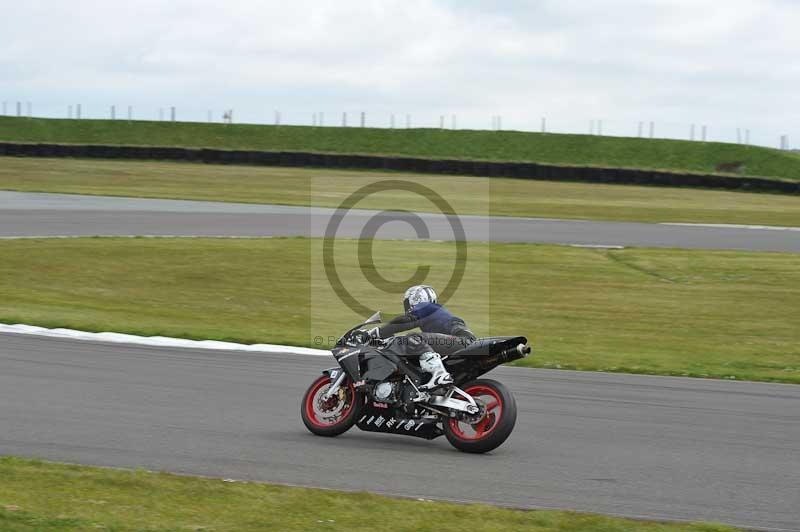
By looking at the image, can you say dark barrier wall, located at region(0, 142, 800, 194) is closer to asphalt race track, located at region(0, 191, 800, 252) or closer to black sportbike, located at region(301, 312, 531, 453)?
asphalt race track, located at region(0, 191, 800, 252)

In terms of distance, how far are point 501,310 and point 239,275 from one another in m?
6.12

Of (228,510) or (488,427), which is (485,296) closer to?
(488,427)

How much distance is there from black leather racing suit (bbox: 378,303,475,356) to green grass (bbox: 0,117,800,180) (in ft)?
182

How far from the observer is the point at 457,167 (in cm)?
5100

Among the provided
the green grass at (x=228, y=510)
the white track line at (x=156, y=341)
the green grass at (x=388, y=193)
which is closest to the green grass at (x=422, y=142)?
the green grass at (x=388, y=193)

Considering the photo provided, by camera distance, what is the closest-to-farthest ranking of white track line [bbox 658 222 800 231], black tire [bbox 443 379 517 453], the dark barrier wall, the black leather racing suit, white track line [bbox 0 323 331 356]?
black tire [bbox 443 379 517 453]
the black leather racing suit
white track line [bbox 0 323 331 356]
white track line [bbox 658 222 800 231]
the dark barrier wall

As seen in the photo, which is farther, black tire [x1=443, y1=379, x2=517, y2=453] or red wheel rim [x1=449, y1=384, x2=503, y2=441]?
red wheel rim [x1=449, y1=384, x2=503, y2=441]

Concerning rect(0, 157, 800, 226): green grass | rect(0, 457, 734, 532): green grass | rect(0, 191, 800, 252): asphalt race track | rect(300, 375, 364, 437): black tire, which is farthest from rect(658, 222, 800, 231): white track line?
rect(0, 457, 734, 532): green grass

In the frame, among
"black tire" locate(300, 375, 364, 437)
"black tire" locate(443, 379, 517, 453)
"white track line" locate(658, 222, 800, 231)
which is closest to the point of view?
"black tire" locate(443, 379, 517, 453)

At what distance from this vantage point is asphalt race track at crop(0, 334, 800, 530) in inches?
330

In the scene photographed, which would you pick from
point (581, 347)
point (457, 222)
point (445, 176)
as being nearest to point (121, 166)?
point (445, 176)

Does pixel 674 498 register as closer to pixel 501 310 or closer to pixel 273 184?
pixel 501 310

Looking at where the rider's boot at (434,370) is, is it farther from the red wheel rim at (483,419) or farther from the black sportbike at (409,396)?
the red wheel rim at (483,419)

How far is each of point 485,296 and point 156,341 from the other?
8487 millimetres
